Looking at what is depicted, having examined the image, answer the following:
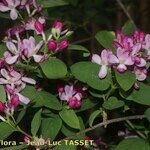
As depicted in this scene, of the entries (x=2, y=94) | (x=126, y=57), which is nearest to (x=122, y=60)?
(x=126, y=57)

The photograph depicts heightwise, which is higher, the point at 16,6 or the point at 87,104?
the point at 16,6

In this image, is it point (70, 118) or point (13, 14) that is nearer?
point (70, 118)

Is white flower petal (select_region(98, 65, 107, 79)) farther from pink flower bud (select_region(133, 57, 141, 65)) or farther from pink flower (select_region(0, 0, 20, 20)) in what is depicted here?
pink flower (select_region(0, 0, 20, 20))

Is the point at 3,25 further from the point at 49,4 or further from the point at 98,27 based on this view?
the point at 98,27

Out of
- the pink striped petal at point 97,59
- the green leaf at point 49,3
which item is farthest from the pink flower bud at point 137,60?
the green leaf at point 49,3

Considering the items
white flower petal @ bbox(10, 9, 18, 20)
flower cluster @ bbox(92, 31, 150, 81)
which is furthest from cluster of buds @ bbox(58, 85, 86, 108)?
white flower petal @ bbox(10, 9, 18, 20)

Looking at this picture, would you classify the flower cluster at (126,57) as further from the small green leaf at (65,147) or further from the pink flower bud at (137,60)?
the small green leaf at (65,147)

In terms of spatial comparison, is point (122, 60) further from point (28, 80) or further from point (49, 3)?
point (49, 3)
